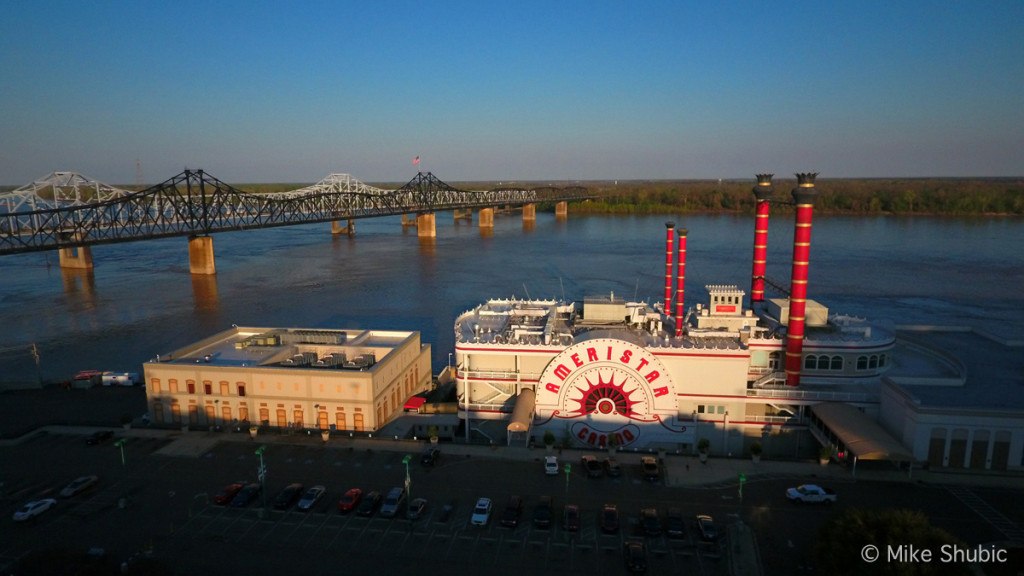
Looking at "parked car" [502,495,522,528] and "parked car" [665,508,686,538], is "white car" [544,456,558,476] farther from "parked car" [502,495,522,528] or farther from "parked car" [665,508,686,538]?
"parked car" [665,508,686,538]

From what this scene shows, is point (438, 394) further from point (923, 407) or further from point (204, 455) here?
point (923, 407)

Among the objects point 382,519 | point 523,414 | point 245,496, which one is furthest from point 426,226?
point 382,519

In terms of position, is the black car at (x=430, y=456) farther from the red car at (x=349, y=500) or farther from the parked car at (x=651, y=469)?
the parked car at (x=651, y=469)

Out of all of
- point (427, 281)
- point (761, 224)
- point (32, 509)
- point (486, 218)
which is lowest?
point (427, 281)

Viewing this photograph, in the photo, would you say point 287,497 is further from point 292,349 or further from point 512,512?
point 292,349

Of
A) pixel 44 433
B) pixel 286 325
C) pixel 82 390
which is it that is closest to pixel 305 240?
pixel 286 325
